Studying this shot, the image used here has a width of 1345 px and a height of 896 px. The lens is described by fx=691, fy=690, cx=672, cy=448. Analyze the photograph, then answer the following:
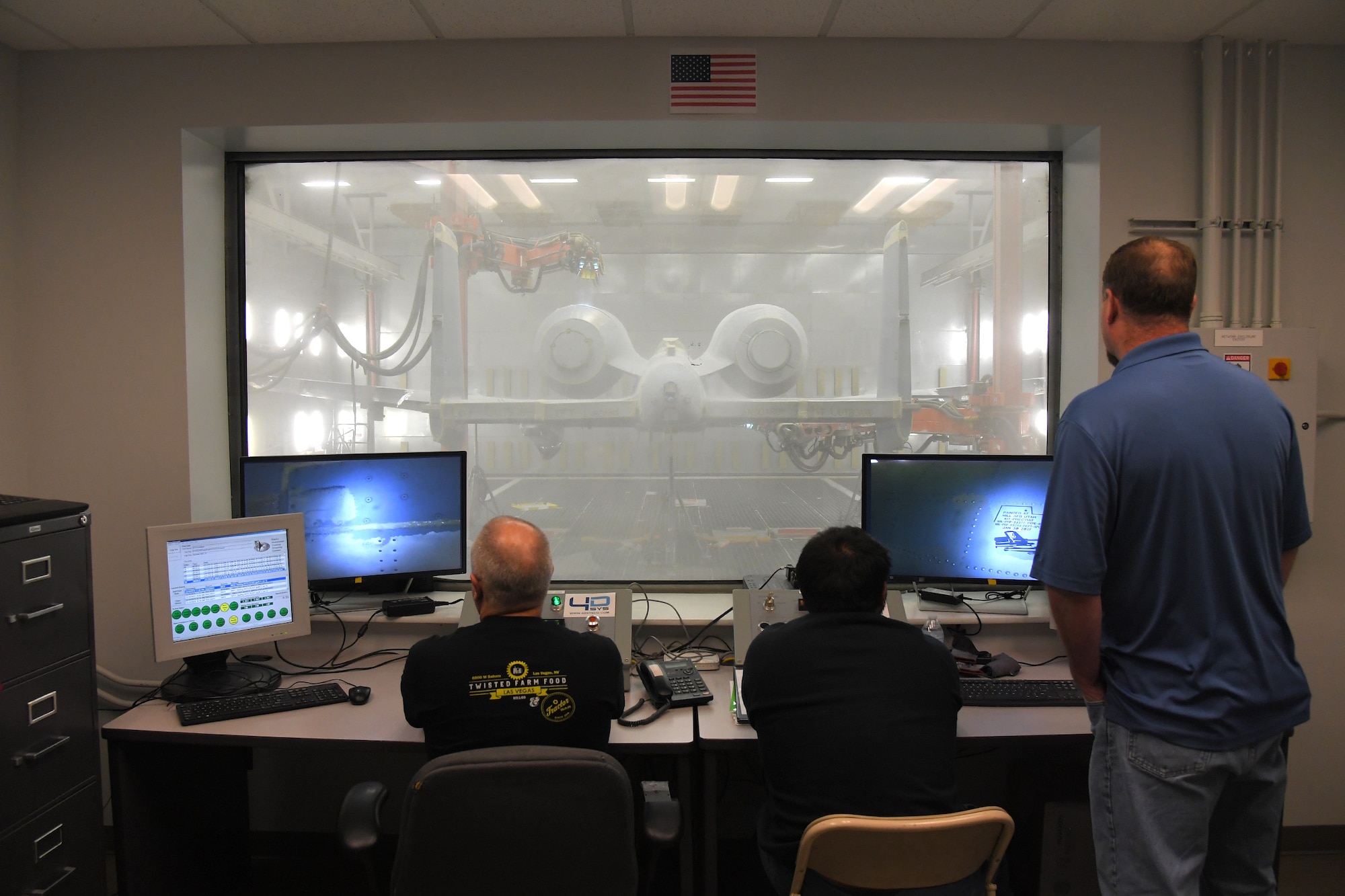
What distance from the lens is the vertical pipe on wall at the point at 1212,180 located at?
7.13 ft

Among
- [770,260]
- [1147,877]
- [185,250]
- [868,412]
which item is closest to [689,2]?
[770,260]

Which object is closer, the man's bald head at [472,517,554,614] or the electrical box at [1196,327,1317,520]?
the man's bald head at [472,517,554,614]

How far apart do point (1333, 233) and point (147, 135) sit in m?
3.86

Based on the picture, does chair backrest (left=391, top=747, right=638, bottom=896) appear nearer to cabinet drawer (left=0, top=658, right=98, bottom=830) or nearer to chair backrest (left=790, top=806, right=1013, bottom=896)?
chair backrest (left=790, top=806, right=1013, bottom=896)

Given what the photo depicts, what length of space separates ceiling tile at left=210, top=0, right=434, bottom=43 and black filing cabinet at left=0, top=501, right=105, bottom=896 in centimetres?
148

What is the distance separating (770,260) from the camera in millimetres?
2492

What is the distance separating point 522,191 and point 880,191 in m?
1.29

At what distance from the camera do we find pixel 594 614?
1.98 meters

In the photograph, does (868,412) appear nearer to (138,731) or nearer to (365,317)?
(365,317)

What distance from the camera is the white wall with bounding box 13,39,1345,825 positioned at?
2207mm

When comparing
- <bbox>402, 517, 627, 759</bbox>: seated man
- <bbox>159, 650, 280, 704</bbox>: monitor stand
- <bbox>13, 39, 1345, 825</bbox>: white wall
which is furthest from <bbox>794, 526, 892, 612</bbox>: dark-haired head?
<bbox>159, 650, 280, 704</bbox>: monitor stand

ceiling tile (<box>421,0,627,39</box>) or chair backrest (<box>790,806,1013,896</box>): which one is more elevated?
ceiling tile (<box>421,0,627,39</box>)

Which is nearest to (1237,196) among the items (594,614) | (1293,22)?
(1293,22)

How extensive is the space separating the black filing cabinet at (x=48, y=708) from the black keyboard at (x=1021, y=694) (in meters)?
2.20
